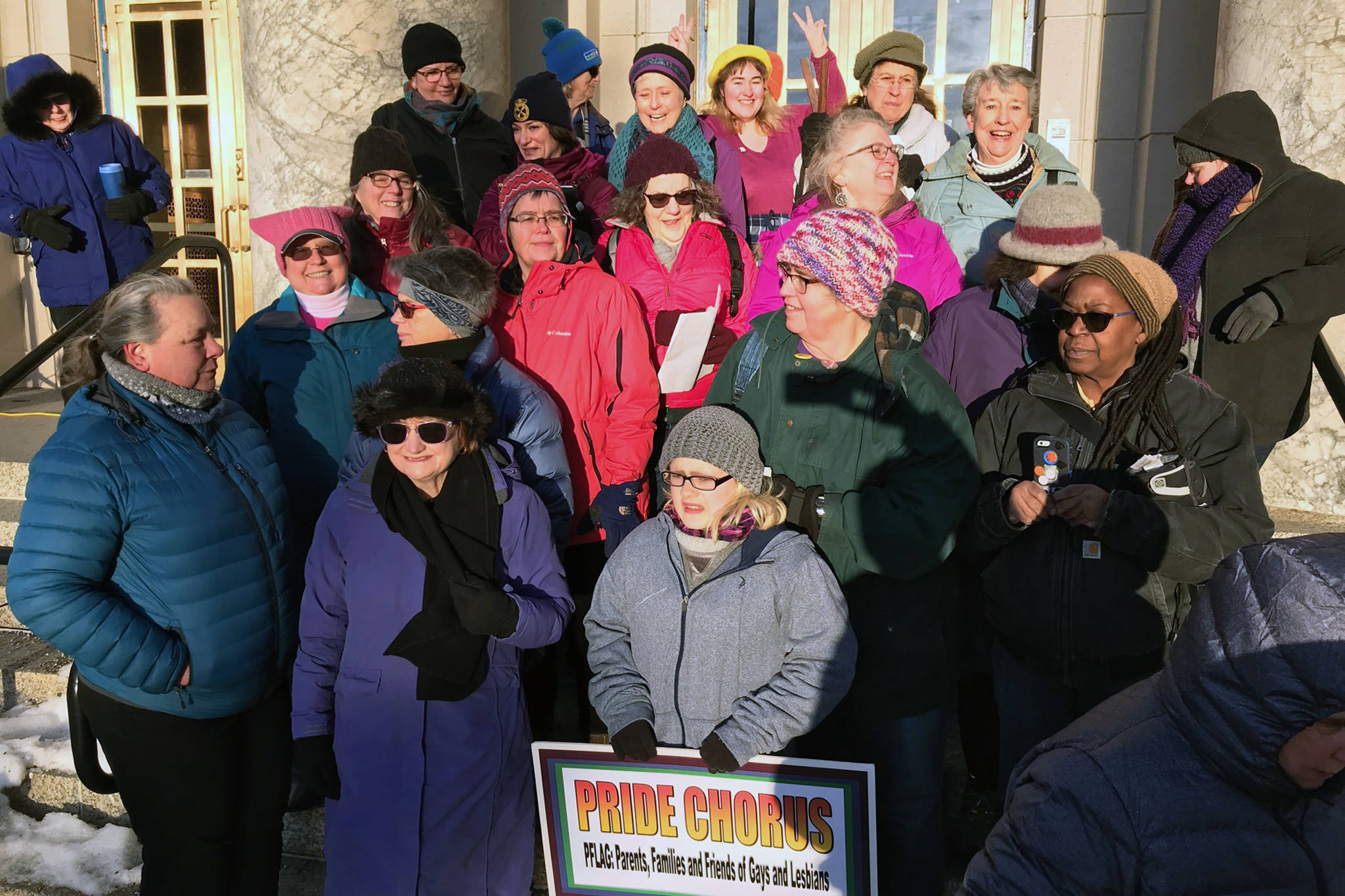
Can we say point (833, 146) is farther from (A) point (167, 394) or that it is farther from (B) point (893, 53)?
(A) point (167, 394)

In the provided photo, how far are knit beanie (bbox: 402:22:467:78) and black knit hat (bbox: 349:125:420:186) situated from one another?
919 millimetres

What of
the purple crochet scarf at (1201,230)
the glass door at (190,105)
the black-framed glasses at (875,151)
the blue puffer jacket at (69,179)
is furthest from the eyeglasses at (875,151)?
the glass door at (190,105)

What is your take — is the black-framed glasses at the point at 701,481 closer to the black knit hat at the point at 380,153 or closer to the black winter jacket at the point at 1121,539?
the black winter jacket at the point at 1121,539

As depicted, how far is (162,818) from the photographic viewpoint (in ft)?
9.36

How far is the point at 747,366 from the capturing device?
292 cm

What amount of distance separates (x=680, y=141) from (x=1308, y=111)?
9.86 feet

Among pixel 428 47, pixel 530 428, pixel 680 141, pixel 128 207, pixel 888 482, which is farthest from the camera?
pixel 128 207

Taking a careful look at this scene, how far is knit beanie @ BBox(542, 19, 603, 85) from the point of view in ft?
17.7

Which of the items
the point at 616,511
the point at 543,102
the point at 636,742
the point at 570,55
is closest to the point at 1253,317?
the point at 616,511

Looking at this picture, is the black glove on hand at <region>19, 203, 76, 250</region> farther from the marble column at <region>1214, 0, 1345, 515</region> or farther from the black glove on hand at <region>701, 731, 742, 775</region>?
the marble column at <region>1214, 0, 1345, 515</region>

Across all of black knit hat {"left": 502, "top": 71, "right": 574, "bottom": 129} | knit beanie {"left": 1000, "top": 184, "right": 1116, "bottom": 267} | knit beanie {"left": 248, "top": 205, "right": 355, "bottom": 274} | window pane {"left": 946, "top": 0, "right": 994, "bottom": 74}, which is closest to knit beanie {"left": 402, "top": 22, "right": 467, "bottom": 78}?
black knit hat {"left": 502, "top": 71, "right": 574, "bottom": 129}

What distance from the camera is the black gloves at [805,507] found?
2.67 metres

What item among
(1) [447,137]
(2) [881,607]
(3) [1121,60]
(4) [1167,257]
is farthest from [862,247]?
(3) [1121,60]

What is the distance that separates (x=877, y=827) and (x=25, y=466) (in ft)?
18.3
